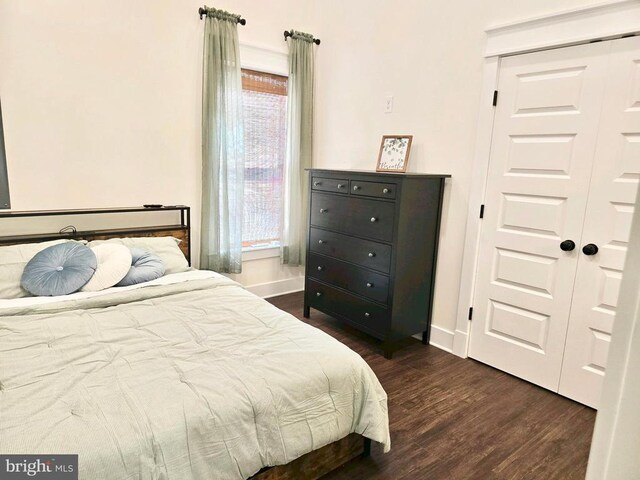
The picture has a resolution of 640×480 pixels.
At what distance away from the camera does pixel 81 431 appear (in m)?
1.23

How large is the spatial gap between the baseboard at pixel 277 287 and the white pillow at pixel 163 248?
3.90 feet

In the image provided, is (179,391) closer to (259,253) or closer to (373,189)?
(373,189)

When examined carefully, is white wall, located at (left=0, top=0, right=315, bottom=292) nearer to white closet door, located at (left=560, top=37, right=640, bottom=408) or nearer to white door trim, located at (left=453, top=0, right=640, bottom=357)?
white door trim, located at (left=453, top=0, right=640, bottom=357)

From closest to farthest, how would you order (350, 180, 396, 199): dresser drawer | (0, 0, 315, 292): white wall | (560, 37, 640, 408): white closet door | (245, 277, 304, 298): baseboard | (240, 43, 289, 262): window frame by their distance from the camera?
(560, 37, 640, 408): white closet door
(0, 0, 315, 292): white wall
(350, 180, 396, 199): dresser drawer
(240, 43, 289, 262): window frame
(245, 277, 304, 298): baseboard

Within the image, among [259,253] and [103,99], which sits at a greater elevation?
[103,99]

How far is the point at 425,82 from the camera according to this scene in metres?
3.14

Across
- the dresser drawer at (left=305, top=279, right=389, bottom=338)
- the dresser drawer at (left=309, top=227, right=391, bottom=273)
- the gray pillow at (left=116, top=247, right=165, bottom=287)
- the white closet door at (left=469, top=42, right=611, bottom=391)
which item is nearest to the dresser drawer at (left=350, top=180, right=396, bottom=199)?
the dresser drawer at (left=309, top=227, right=391, bottom=273)

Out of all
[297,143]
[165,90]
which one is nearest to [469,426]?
[297,143]

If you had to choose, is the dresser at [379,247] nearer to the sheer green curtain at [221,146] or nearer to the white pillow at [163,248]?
the sheer green curtain at [221,146]

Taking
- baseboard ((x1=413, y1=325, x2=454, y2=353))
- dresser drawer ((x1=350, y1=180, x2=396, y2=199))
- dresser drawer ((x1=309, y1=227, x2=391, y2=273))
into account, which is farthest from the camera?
baseboard ((x1=413, y1=325, x2=454, y2=353))

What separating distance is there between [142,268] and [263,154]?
1733mm

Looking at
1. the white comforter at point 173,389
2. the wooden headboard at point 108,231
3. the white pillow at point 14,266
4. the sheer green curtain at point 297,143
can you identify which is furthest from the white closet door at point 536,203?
the white pillow at point 14,266

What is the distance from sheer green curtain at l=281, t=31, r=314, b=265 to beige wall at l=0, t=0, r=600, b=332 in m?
0.32

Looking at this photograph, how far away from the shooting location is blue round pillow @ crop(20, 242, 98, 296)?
91.1 inches
